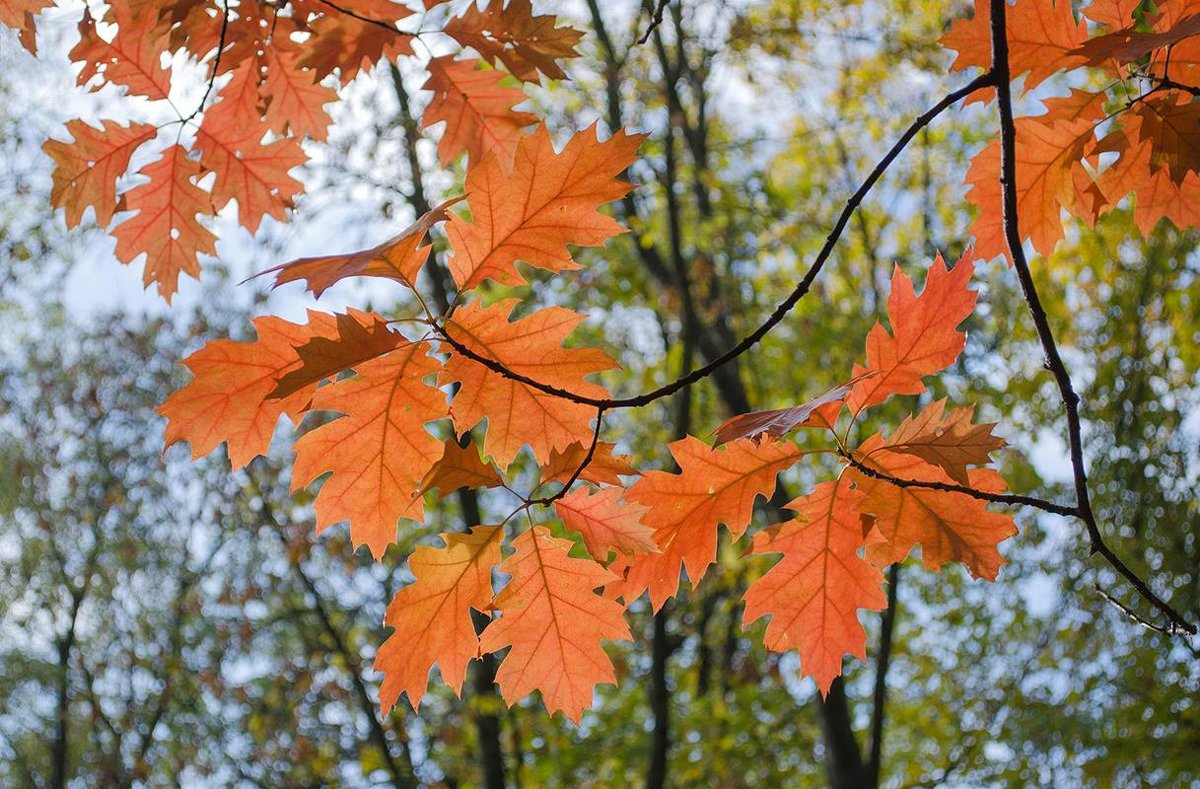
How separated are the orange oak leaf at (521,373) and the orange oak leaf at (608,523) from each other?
87mm

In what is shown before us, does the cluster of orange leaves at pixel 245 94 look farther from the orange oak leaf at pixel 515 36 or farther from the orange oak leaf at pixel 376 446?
A: the orange oak leaf at pixel 376 446

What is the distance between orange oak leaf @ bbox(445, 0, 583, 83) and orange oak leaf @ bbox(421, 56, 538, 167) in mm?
91

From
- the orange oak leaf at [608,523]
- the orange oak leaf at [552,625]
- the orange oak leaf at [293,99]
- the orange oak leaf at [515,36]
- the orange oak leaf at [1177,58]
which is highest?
the orange oak leaf at [293,99]

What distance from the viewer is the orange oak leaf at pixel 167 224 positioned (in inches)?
83.7

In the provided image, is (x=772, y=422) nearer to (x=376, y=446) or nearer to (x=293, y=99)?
(x=376, y=446)

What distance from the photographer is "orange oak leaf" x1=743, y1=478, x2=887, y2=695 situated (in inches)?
60.9

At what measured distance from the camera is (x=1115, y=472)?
6.79 meters

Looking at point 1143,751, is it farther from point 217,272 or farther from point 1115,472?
point 217,272

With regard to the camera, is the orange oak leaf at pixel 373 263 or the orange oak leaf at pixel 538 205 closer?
the orange oak leaf at pixel 373 263

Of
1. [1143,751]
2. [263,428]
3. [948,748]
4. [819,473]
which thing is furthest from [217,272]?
[263,428]

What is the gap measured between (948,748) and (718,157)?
6.00 metres

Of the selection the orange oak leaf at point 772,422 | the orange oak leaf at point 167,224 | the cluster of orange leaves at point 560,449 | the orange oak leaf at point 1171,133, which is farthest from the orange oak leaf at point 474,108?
the orange oak leaf at point 1171,133

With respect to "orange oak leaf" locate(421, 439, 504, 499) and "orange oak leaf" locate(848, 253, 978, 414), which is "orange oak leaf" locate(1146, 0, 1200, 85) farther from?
"orange oak leaf" locate(421, 439, 504, 499)

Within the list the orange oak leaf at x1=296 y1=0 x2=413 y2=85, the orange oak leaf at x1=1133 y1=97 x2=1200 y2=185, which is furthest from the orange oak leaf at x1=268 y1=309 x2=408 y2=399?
the orange oak leaf at x1=1133 y1=97 x2=1200 y2=185
